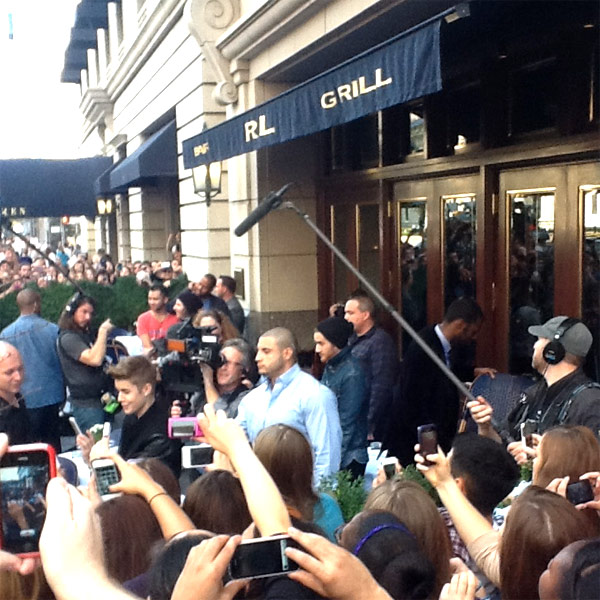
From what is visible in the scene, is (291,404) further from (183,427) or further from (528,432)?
(528,432)

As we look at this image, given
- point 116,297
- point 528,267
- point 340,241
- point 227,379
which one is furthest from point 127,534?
point 116,297

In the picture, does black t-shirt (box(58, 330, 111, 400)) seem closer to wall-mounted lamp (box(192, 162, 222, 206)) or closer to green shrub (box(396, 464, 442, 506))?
green shrub (box(396, 464, 442, 506))

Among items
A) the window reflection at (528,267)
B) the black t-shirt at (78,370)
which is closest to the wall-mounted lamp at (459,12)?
the window reflection at (528,267)

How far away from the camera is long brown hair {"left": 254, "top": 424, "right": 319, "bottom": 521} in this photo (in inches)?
114

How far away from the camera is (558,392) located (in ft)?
13.1

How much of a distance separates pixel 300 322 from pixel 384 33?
4.28 metres

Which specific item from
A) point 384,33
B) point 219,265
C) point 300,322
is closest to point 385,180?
point 384,33

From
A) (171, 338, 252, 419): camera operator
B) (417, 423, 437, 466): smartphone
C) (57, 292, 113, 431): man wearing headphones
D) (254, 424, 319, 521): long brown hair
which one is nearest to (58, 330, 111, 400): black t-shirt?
(57, 292, 113, 431): man wearing headphones

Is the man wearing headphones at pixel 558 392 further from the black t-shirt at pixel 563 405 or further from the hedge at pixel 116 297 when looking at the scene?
the hedge at pixel 116 297

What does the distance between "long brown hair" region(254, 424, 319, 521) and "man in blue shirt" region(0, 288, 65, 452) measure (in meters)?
3.75

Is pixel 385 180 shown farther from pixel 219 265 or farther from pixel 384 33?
pixel 219 265

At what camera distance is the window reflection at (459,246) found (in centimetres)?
717

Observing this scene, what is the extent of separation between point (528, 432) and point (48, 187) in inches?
731

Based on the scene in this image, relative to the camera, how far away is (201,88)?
11.5 meters
